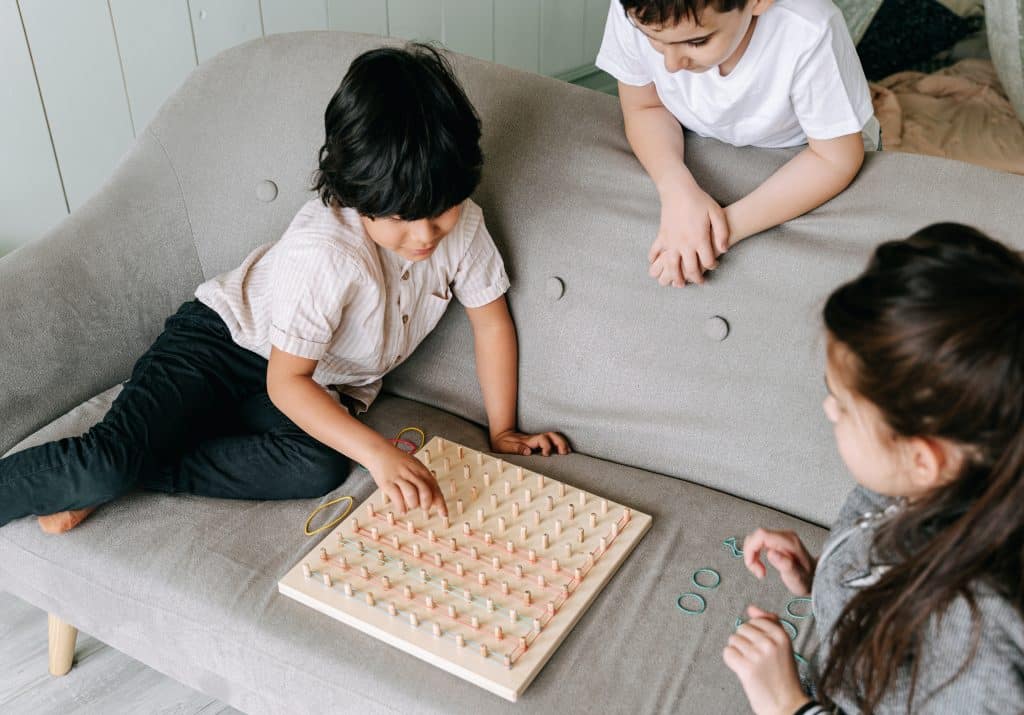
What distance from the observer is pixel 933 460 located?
2.49 ft

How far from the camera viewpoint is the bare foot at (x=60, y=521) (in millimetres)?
1262

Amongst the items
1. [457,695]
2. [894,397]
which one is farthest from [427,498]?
[894,397]

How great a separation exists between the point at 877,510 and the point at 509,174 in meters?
0.78

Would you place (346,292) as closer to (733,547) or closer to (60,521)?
(60,521)

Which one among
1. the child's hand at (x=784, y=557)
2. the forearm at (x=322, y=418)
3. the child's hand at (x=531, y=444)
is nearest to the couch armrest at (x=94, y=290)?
the forearm at (x=322, y=418)

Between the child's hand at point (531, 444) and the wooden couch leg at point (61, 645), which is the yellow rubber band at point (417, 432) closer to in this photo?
the child's hand at point (531, 444)

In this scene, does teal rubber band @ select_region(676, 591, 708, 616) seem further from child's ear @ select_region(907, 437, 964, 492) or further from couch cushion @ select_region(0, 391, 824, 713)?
child's ear @ select_region(907, 437, 964, 492)

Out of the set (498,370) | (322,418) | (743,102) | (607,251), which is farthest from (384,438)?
(743,102)

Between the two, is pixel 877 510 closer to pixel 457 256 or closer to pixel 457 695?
pixel 457 695

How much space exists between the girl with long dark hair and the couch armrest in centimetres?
117

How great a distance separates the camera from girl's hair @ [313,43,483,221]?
1.17 meters

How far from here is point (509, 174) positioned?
4.82ft

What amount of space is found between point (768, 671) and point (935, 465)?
0.88 ft

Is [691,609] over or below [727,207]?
below
